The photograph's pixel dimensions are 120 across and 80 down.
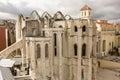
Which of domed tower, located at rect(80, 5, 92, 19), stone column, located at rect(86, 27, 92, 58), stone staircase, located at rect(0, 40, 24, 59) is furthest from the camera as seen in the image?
domed tower, located at rect(80, 5, 92, 19)

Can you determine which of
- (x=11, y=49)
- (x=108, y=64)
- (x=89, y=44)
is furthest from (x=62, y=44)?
(x=108, y=64)

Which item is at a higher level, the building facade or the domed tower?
the domed tower

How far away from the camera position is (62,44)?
31.4m

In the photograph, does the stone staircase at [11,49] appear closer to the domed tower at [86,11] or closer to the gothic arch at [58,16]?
the gothic arch at [58,16]

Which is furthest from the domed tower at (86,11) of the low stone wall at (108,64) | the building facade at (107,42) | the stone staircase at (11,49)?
the stone staircase at (11,49)

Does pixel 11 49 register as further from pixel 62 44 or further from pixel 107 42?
pixel 107 42

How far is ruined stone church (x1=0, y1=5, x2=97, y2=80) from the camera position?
2973cm

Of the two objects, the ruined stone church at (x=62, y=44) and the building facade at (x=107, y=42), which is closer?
the ruined stone church at (x=62, y=44)

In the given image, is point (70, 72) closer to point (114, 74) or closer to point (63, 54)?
point (63, 54)

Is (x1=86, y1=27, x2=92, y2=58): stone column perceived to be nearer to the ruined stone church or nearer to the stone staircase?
the ruined stone church

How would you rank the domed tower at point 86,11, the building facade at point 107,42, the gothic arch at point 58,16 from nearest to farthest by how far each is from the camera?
the gothic arch at point 58,16 < the domed tower at point 86,11 < the building facade at point 107,42

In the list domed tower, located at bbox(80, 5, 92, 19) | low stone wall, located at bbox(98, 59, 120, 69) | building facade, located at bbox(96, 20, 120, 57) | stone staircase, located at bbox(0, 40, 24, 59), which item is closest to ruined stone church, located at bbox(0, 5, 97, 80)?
stone staircase, located at bbox(0, 40, 24, 59)

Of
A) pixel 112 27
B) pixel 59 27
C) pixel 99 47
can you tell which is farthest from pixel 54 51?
pixel 112 27

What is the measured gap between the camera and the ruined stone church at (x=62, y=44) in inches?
1171
